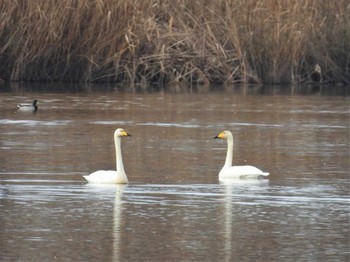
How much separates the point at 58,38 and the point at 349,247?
1889cm

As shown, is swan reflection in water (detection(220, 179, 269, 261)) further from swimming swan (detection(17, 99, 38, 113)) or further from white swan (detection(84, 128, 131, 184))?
swimming swan (detection(17, 99, 38, 113))

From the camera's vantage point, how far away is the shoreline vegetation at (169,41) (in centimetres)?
2811

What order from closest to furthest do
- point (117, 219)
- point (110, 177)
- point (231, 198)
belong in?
point (117, 219) → point (231, 198) → point (110, 177)

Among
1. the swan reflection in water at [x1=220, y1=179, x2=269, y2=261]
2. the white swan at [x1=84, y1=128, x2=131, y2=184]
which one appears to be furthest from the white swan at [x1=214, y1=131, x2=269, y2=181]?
the white swan at [x1=84, y1=128, x2=131, y2=184]

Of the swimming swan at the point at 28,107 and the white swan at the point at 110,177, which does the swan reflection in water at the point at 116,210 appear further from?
the swimming swan at the point at 28,107

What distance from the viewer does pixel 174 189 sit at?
12797 mm

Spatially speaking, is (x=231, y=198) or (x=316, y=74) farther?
(x=316, y=74)

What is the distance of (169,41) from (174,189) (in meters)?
15.7

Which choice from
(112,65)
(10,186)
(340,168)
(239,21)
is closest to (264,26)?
(239,21)

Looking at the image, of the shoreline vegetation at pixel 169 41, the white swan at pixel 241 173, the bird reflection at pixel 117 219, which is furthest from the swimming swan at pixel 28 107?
the bird reflection at pixel 117 219

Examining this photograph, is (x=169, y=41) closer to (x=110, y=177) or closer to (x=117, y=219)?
(x=110, y=177)

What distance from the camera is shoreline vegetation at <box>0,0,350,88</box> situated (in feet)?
92.2

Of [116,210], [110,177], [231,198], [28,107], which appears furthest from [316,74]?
[116,210]

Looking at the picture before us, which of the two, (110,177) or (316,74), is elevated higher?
(316,74)
